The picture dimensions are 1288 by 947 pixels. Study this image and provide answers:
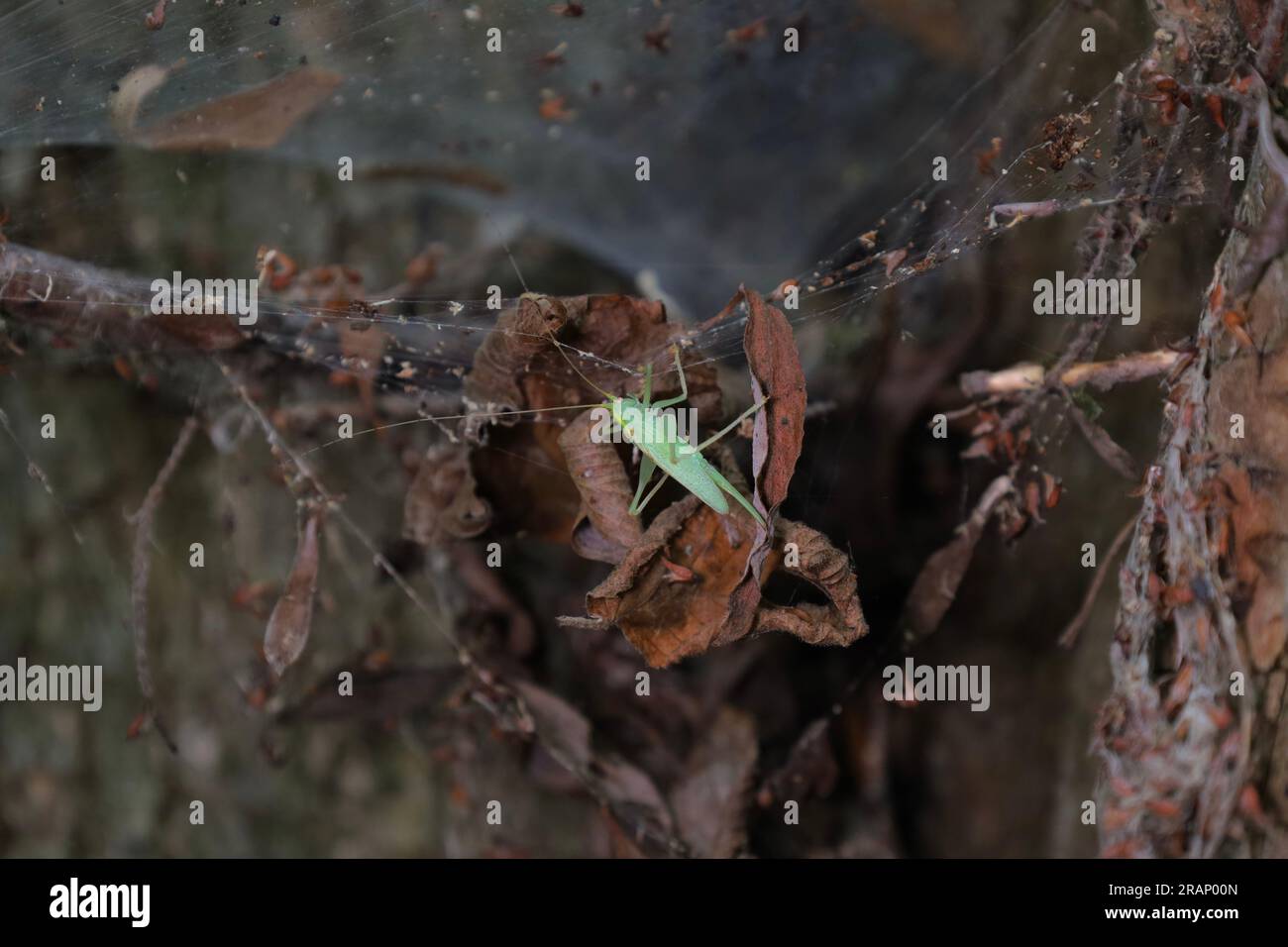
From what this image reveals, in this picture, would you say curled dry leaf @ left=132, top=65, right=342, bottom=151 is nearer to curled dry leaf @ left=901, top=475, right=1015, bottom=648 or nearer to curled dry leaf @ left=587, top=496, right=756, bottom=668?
curled dry leaf @ left=587, top=496, right=756, bottom=668

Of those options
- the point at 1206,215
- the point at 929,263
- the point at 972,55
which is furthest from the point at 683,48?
the point at 1206,215

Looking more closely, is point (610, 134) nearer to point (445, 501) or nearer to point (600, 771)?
point (445, 501)

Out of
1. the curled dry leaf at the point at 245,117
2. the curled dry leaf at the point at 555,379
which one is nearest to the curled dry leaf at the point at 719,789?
the curled dry leaf at the point at 555,379

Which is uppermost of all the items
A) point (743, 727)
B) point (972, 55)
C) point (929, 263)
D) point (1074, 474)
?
point (972, 55)

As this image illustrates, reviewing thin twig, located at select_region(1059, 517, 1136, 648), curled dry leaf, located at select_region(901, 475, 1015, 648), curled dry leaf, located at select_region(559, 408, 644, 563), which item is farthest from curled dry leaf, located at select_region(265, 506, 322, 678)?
thin twig, located at select_region(1059, 517, 1136, 648)

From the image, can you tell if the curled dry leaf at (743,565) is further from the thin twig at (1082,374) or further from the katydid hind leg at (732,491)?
the thin twig at (1082,374)

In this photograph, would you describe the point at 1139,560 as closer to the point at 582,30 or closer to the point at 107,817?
the point at 582,30
